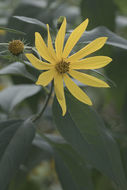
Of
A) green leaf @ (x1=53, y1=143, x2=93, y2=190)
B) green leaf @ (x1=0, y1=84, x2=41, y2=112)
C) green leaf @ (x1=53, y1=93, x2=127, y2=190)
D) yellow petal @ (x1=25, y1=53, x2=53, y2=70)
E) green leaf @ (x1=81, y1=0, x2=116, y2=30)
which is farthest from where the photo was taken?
green leaf @ (x1=81, y1=0, x2=116, y2=30)

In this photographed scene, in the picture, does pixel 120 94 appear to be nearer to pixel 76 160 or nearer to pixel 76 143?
pixel 76 160

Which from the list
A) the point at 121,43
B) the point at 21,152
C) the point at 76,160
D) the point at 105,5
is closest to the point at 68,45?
the point at 121,43

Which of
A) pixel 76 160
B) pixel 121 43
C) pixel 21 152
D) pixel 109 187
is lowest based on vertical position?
pixel 109 187

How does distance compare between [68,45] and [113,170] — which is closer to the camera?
[68,45]

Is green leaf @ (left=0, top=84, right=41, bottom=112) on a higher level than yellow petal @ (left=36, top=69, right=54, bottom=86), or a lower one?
lower

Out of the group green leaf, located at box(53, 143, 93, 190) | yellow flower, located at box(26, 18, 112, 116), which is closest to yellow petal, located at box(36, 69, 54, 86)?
yellow flower, located at box(26, 18, 112, 116)

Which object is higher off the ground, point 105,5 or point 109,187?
point 105,5

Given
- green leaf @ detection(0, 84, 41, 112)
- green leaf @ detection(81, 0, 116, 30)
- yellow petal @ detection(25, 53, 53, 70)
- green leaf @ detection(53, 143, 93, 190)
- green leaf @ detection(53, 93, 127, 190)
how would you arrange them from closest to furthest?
yellow petal @ detection(25, 53, 53, 70) → green leaf @ detection(53, 93, 127, 190) → green leaf @ detection(53, 143, 93, 190) → green leaf @ detection(0, 84, 41, 112) → green leaf @ detection(81, 0, 116, 30)

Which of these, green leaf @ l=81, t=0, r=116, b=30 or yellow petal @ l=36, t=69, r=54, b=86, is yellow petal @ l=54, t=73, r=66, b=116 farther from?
green leaf @ l=81, t=0, r=116, b=30
